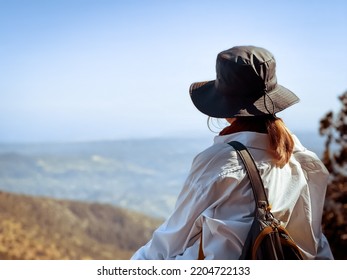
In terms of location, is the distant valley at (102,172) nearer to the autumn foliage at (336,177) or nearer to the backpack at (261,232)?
the autumn foliage at (336,177)

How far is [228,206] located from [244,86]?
30 centimetres

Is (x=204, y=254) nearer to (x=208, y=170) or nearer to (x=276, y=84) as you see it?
(x=208, y=170)

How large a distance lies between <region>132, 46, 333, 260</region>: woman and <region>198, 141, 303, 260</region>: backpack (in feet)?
0.06

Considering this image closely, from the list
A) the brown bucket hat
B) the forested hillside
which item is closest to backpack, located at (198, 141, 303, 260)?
the brown bucket hat

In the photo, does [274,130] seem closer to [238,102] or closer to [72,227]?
[238,102]

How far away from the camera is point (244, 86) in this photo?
132 cm

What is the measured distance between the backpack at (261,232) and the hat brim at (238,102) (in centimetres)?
9

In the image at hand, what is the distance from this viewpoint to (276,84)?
1.39 meters

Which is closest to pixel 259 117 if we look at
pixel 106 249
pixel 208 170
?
pixel 208 170

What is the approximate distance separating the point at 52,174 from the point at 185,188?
9.02 m

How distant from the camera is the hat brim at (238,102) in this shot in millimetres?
1312

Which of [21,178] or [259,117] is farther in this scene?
[21,178]

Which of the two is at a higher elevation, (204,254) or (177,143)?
(204,254)

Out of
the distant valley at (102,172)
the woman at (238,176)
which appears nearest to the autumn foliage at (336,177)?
the woman at (238,176)
